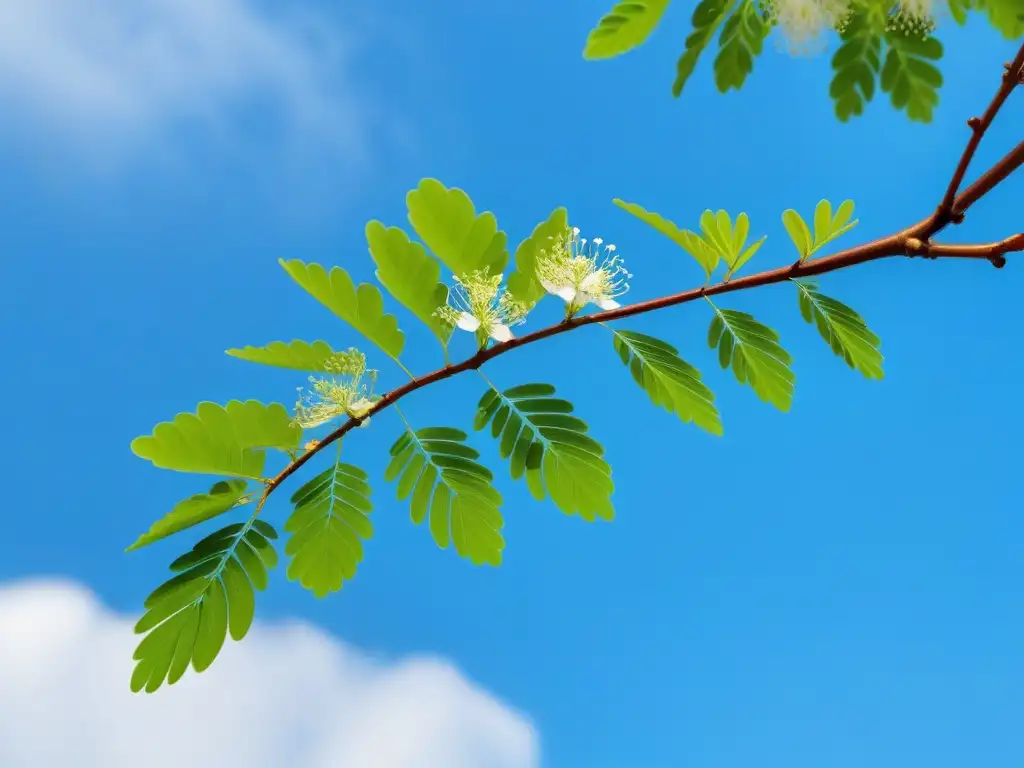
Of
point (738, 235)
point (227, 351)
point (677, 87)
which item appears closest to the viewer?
point (677, 87)

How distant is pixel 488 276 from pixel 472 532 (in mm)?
641

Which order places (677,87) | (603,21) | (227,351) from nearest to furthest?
1. (603,21)
2. (677,87)
3. (227,351)

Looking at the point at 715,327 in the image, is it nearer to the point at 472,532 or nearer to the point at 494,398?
the point at 494,398

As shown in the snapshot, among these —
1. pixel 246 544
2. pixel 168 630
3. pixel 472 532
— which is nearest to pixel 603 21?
pixel 472 532

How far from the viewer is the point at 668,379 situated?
2062 mm

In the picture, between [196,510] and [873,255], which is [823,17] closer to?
[873,255]

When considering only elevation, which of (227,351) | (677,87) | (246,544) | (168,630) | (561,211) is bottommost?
(168,630)

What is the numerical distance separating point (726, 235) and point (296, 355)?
1064 millimetres

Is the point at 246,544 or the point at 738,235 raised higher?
the point at 738,235

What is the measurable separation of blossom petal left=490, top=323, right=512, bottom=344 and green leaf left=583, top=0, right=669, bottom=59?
2.36 feet

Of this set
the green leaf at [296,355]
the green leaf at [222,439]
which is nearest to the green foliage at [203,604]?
the green leaf at [222,439]

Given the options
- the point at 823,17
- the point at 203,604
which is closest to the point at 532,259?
the point at 823,17

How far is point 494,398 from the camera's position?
81.7 inches

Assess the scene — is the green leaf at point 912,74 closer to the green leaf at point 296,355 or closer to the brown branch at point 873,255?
the brown branch at point 873,255
